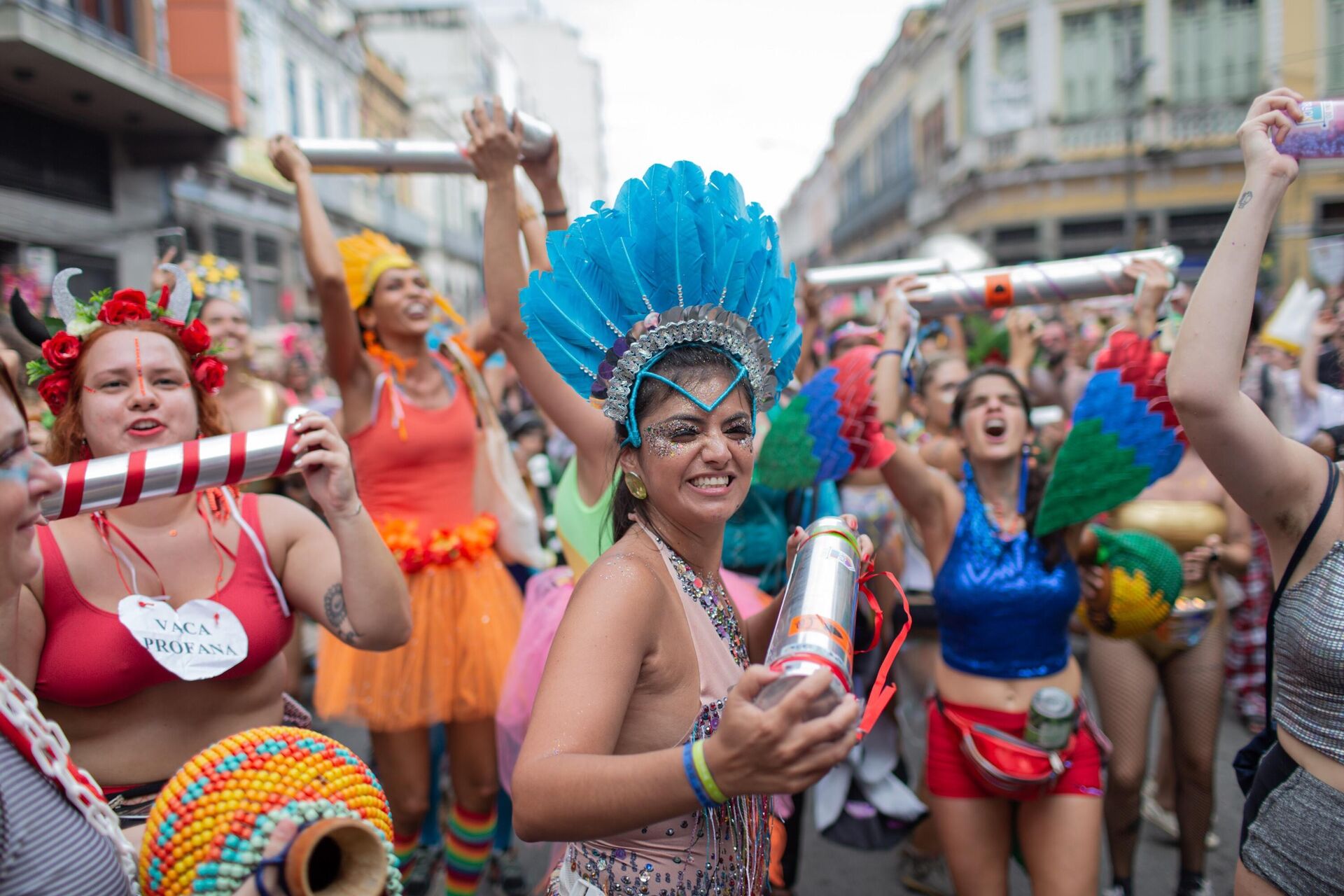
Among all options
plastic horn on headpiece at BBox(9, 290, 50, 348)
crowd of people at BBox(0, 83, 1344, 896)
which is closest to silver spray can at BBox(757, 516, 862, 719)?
crowd of people at BBox(0, 83, 1344, 896)

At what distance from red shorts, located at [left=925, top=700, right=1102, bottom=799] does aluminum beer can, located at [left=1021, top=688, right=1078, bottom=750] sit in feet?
0.23

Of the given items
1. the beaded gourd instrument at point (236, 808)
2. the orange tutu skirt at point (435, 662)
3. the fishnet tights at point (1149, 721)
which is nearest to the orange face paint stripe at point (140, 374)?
the beaded gourd instrument at point (236, 808)

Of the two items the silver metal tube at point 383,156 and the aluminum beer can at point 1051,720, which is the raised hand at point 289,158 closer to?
the silver metal tube at point 383,156

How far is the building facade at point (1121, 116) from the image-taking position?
71.6ft

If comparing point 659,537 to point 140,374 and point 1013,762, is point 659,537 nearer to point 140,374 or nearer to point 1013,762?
point 140,374

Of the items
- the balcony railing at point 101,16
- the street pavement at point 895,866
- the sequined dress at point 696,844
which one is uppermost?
the balcony railing at point 101,16

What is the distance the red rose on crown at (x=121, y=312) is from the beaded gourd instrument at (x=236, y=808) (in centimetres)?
125

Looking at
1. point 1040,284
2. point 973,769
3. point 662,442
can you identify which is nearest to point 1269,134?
point 1040,284

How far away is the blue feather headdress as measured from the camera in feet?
6.18

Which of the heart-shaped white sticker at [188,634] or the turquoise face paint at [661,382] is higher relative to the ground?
the turquoise face paint at [661,382]

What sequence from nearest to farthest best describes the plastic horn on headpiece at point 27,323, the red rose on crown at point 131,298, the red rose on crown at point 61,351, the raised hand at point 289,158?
1. the red rose on crown at point 61,351
2. the red rose on crown at point 131,298
3. the plastic horn on headpiece at point 27,323
4. the raised hand at point 289,158

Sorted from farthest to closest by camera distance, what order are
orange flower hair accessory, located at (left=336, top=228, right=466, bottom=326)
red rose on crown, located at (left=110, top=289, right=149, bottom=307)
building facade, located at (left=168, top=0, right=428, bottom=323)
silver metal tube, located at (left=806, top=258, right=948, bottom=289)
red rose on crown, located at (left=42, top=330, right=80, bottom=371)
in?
building facade, located at (left=168, top=0, right=428, bottom=323) → silver metal tube, located at (left=806, top=258, right=948, bottom=289) → orange flower hair accessory, located at (left=336, top=228, right=466, bottom=326) → red rose on crown, located at (left=110, top=289, right=149, bottom=307) → red rose on crown, located at (left=42, top=330, right=80, bottom=371)

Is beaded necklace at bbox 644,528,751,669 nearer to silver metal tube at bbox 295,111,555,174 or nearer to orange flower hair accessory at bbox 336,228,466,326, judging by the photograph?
silver metal tube at bbox 295,111,555,174

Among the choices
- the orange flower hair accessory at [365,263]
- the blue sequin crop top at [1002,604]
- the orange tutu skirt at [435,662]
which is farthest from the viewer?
the orange flower hair accessory at [365,263]
